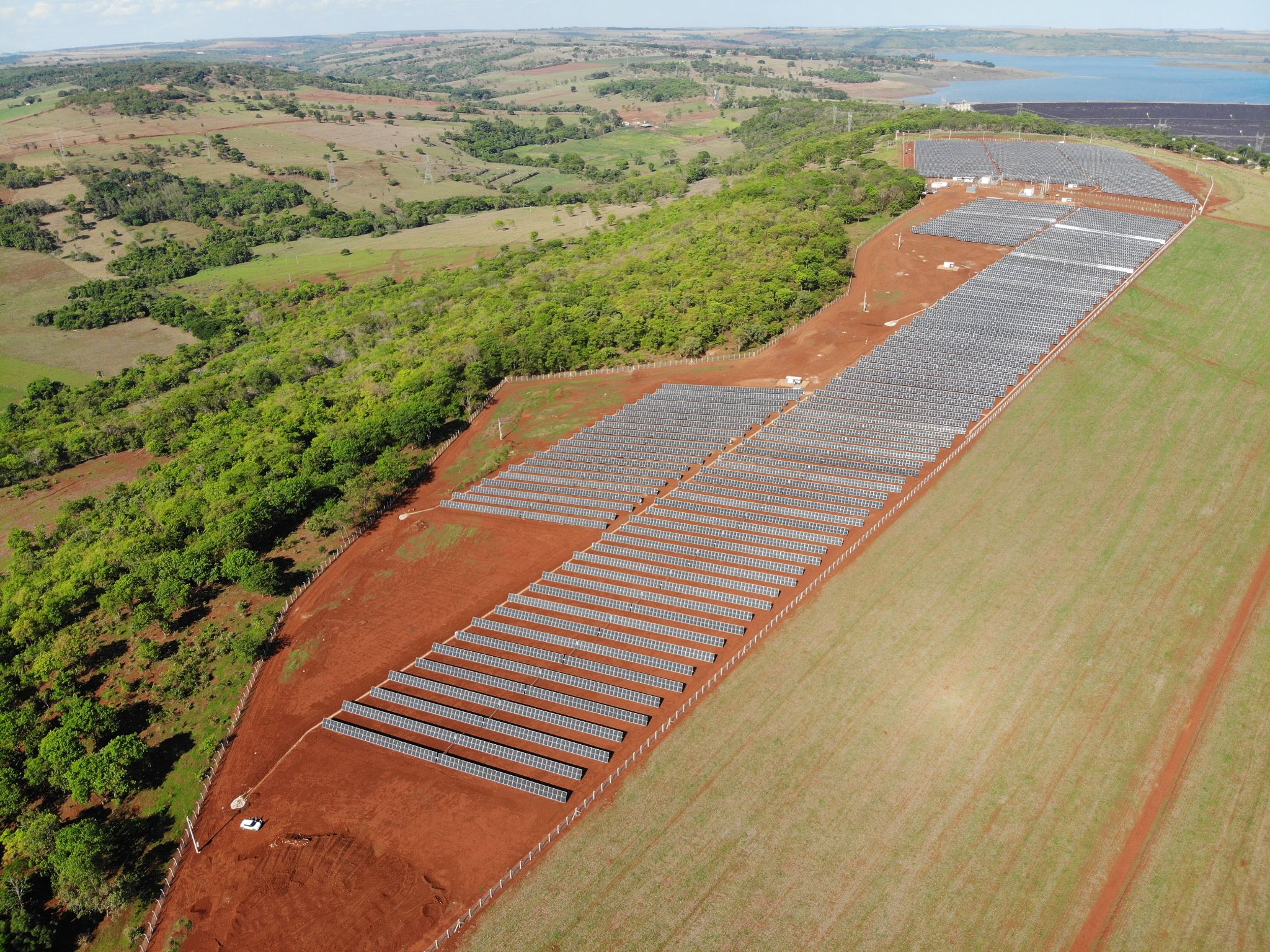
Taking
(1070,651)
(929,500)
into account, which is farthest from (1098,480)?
(1070,651)

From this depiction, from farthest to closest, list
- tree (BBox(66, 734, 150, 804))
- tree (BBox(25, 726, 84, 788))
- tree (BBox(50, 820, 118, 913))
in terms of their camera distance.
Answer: tree (BBox(25, 726, 84, 788)) < tree (BBox(66, 734, 150, 804)) < tree (BBox(50, 820, 118, 913))

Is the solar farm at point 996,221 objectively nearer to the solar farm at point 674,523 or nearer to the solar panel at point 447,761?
the solar farm at point 674,523

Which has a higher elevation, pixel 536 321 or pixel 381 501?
pixel 536 321

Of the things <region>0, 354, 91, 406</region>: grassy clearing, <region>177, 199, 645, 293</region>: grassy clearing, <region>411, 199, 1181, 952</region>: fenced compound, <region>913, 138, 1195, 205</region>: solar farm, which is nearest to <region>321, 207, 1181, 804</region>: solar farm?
<region>411, 199, 1181, 952</region>: fenced compound

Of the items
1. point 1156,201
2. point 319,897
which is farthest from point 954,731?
point 1156,201

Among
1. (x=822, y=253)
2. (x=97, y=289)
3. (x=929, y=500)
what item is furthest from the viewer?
(x=97, y=289)

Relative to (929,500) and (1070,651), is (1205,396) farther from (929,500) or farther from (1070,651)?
(1070,651)

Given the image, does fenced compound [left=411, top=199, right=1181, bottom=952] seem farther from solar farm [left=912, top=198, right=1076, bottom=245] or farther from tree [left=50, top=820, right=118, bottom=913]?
solar farm [left=912, top=198, right=1076, bottom=245]
